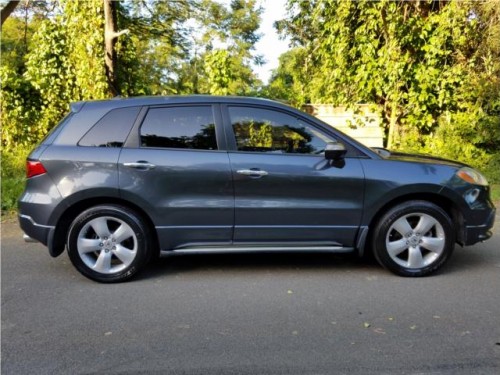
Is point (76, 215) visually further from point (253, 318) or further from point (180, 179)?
point (253, 318)

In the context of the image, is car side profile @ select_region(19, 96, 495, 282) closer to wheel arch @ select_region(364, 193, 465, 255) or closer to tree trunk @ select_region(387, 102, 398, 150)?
wheel arch @ select_region(364, 193, 465, 255)

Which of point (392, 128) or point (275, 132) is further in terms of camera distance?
point (392, 128)

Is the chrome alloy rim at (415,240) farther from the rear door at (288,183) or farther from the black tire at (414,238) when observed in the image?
the rear door at (288,183)

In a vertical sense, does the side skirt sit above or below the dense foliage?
below

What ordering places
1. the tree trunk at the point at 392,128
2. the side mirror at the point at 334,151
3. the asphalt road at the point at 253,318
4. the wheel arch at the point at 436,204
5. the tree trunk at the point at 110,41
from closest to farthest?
the asphalt road at the point at 253,318, the side mirror at the point at 334,151, the wheel arch at the point at 436,204, the tree trunk at the point at 110,41, the tree trunk at the point at 392,128

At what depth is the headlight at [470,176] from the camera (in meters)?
4.65

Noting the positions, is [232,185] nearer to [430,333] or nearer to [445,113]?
[430,333]

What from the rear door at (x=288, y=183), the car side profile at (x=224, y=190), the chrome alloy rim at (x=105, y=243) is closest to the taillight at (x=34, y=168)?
the car side profile at (x=224, y=190)

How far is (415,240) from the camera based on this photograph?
182 inches

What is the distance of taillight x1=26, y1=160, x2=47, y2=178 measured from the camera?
4453mm

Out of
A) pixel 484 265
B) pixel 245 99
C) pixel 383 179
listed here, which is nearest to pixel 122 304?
pixel 245 99

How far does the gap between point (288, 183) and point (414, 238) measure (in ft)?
4.37

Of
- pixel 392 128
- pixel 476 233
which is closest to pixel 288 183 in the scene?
pixel 476 233

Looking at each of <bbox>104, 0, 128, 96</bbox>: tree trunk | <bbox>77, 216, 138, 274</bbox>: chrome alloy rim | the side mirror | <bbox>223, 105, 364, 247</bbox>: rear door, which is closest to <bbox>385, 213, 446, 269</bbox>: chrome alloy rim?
<bbox>223, 105, 364, 247</bbox>: rear door
